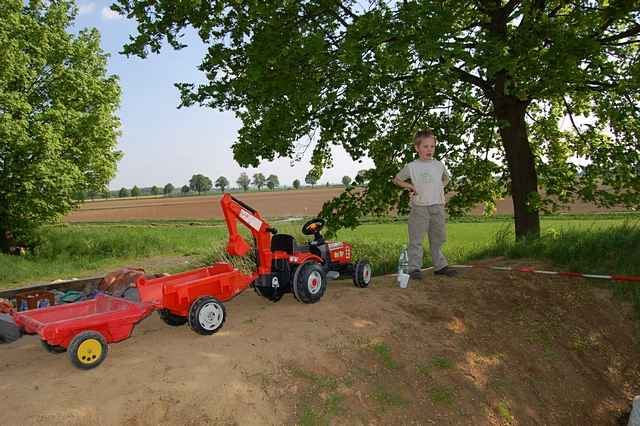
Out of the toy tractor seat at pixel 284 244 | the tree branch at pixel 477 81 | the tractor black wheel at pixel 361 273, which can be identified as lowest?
the tractor black wheel at pixel 361 273

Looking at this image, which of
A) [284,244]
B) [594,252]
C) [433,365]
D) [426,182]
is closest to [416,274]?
[426,182]

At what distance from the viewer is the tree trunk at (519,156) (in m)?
9.48

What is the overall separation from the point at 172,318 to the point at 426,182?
3976 millimetres

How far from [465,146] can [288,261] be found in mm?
6510

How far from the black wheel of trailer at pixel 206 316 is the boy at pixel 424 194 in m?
3.29

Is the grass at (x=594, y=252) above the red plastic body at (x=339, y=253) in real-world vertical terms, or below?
below

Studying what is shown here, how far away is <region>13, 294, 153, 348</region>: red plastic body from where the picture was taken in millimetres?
4262

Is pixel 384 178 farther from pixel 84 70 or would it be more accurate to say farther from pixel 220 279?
pixel 84 70

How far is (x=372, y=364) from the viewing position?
4.64 meters

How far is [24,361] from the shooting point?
4727 mm

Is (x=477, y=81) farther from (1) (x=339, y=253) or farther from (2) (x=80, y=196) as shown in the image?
(2) (x=80, y=196)

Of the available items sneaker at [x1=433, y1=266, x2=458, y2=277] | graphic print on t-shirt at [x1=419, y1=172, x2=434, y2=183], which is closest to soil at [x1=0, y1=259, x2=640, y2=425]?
sneaker at [x1=433, y1=266, x2=458, y2=277]

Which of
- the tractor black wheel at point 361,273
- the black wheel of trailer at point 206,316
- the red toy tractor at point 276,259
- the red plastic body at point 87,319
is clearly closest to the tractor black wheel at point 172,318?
the red plastic body at point 87,319

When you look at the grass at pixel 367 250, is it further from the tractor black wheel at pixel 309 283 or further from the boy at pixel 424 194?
the tractor black wheel at pixel 309 283
